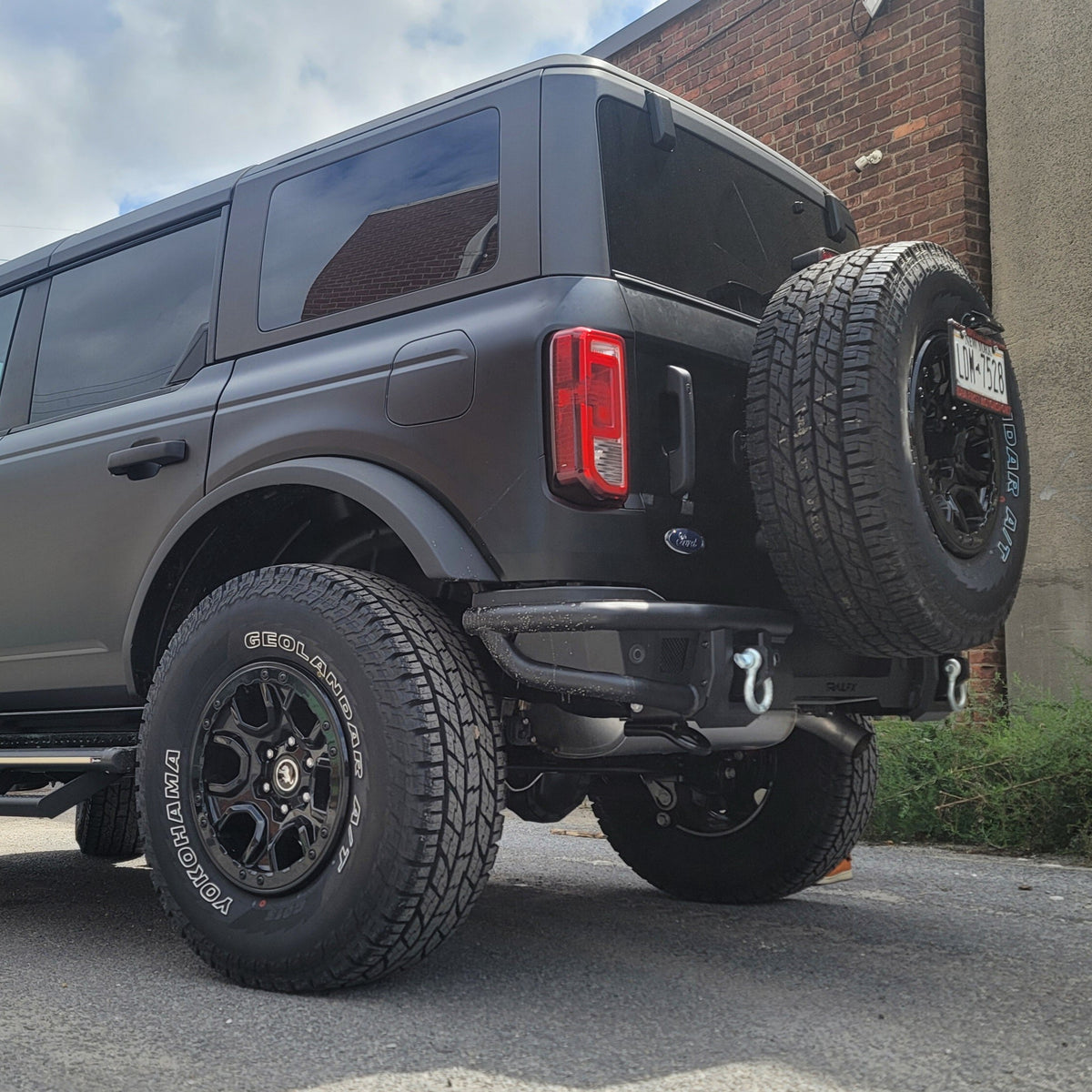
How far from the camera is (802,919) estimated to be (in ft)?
13.0

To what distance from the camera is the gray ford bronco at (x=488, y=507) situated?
9.21 feet

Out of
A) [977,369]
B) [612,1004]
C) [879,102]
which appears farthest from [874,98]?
[612,1004]

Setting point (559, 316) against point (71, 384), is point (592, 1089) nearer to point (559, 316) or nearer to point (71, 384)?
point (559, 316)

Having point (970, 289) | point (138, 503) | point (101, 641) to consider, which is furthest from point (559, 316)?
point (101, 641)

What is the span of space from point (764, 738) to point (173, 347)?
2.11 meters

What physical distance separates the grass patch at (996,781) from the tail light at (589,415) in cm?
332

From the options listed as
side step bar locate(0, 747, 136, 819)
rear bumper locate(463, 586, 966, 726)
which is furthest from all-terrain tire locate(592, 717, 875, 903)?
side step bar locate(0, 747, 136, 819)

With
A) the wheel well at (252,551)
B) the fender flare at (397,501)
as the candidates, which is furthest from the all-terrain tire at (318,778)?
the wheel well at (252,551)

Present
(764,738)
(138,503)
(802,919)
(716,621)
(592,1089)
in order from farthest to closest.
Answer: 1. (802,919)
2. (138,503)
3. (764,738)
4. (716,621)
5. (592,1089)

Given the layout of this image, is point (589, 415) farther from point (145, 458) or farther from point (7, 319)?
point (7, 319)

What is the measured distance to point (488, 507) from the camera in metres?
2.92

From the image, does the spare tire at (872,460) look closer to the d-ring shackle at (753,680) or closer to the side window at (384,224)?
the d-ring shackle at (753,680)

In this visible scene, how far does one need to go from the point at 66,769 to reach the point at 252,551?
79 cm

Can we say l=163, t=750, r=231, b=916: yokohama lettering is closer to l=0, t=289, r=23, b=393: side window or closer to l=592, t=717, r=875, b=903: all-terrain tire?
l=592, t=717, r=875, b=903: all-terrain tire
